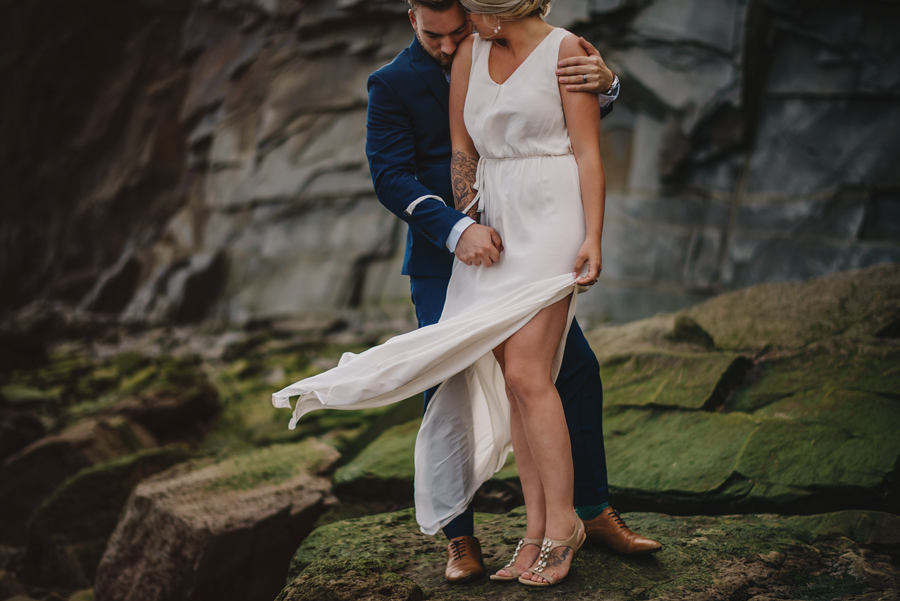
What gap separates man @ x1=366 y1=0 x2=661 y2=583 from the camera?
2049 millimetres

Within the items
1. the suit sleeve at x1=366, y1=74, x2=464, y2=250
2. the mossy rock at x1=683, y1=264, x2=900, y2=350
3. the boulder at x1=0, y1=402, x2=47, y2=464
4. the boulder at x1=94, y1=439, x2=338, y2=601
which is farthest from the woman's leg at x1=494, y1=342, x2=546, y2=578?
the boulder at x1=0, y1=402, x2=47, y2=464

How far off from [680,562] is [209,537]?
1.89 meters

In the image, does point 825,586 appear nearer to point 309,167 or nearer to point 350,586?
point 350,586

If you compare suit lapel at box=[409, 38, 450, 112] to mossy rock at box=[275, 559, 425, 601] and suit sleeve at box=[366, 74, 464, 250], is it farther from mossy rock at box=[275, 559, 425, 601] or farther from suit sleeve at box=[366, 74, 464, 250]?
mossy rock at box=[275, 559, 425, 601]

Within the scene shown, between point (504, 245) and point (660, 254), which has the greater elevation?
point (504, 245)

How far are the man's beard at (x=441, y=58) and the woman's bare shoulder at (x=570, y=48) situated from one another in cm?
37

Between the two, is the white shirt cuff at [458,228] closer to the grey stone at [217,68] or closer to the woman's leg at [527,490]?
the woman's leg at [527,490]

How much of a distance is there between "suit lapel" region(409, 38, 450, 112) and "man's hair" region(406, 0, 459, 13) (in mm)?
173

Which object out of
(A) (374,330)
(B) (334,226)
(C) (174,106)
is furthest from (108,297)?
(A) (374,330)

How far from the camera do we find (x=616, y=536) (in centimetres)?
210

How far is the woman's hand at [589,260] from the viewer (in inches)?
75.0

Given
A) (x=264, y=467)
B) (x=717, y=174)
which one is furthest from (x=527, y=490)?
(x=717, y=174)

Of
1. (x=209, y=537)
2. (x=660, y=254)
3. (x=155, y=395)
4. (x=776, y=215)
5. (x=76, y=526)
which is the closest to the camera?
(x=209, y=537)

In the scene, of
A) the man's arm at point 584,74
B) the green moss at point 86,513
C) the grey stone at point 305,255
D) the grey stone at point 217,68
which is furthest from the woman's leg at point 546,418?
the grey stone at point 217,68
